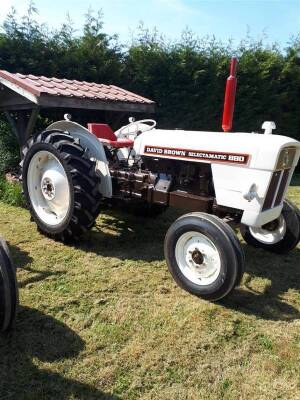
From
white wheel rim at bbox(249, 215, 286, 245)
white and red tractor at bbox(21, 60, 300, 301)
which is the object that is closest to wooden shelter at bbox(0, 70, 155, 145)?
white and red tractor at bbox(21, 60, 300, 301)

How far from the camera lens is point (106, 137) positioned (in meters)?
4.64

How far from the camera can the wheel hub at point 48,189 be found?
4426mm

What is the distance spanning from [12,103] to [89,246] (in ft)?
9.52

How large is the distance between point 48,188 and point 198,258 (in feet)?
6.67

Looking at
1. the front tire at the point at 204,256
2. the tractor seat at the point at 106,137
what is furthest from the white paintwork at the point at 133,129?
the front tire at the point at 204,256

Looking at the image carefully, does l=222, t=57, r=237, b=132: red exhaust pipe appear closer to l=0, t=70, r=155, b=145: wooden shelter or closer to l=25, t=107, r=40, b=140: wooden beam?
l=0, t=70, r=155, b=145: wooden shelter

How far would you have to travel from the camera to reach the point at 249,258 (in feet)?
13.8

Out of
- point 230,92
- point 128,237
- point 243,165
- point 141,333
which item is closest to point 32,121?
point 128,237

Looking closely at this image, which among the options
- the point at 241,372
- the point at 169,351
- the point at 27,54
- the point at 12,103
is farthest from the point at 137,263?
the point at 27,54

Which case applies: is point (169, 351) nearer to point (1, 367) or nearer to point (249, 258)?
point (1, 367)

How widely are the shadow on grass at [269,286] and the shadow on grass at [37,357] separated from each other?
131cm

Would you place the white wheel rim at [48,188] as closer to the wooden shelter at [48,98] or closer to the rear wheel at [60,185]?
the rear wheel at [60,185]

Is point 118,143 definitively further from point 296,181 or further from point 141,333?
point 296,181

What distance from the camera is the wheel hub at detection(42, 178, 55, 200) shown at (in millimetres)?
4426
